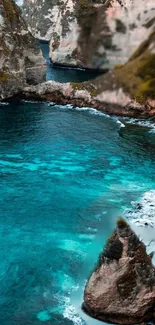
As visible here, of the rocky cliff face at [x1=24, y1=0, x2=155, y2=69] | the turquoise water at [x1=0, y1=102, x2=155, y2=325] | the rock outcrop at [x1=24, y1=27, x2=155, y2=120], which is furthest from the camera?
the rock outcrop at [x1=24, y1=27, x2=155, y2=120]

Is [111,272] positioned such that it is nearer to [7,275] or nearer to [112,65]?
[7,275]

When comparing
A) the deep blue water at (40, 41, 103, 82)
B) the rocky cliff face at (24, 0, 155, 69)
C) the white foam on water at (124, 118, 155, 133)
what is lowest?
the white foam on water at (124, 118, 155, 133)

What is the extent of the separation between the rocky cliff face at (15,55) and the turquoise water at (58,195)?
23.4 feet

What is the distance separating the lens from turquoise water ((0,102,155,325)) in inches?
1673

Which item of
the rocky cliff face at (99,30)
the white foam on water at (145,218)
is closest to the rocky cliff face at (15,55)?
the rocky cliff face at (99,30)

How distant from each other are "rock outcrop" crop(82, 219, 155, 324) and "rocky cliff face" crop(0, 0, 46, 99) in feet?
219

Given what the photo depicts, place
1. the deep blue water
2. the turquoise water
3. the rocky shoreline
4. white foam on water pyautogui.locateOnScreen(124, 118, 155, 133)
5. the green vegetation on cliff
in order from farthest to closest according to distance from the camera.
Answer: the deep blue water < the rocky shoreline < the green vegetation on cliff < white foam on water pyautogui.locateOnScreen(124, 118, 155, 133) < the turquoise water

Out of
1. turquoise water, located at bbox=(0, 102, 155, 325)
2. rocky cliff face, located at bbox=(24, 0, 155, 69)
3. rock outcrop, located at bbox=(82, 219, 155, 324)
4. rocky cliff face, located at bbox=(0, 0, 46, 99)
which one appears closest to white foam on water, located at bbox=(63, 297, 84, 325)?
turquoise water, located at bbox=(0, 102, 155, 325)

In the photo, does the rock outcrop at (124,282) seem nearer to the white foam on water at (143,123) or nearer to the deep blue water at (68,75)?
the white foam on water at (143,123)

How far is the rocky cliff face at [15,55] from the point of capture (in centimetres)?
9969

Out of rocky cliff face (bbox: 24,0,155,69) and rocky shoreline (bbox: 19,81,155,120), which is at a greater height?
rocky cliff face (bbox: 24,0,155,69)

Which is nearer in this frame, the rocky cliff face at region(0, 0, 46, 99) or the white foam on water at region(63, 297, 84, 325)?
the white foam on water at region(63, 297, 84, 325)

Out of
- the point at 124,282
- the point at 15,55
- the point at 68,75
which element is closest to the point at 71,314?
the point at 124,282

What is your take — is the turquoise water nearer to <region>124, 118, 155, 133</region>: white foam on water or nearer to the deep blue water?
<region>124, 118, 155, 133</region>: white foam on water
